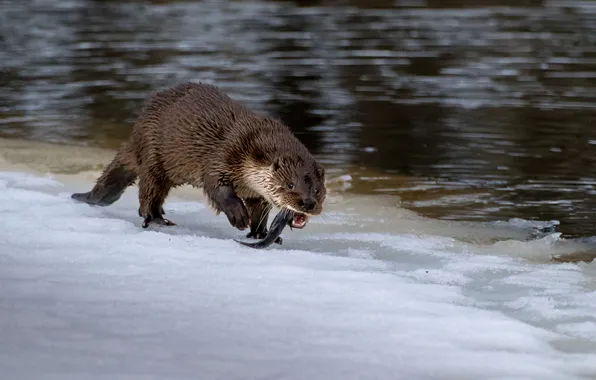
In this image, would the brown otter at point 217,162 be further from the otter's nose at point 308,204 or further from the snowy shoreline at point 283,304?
the snowy shoreline at point 283,304

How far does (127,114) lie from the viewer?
11.1 meters

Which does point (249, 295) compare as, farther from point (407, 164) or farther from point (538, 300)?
point (407, 164)

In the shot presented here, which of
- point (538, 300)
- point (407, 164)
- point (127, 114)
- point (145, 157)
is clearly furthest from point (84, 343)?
point (127, 114)

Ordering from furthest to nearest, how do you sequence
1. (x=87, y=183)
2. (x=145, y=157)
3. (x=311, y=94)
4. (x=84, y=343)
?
1. (x=311, y=94)
2. (x=87, y=183)
3. (x=145, y=157)
4. (x=84, y=343)

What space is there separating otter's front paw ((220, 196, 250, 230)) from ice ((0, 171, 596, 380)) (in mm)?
107

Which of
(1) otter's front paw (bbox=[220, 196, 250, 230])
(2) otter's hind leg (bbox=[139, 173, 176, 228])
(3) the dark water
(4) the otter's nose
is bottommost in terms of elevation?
(3) the dark water

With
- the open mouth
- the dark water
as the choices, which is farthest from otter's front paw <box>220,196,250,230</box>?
the dark water

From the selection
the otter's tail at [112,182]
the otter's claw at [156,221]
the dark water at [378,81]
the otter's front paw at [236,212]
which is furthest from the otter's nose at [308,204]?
the dark water at [378,81]

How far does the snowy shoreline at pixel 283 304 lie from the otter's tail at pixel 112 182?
1.08 feet

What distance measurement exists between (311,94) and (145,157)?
241 inches

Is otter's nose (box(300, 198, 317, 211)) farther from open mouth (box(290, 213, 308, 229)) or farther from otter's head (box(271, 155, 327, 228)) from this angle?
open mouth (box(290, 213, 308, 229))

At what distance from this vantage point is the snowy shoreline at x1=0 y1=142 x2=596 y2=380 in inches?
157

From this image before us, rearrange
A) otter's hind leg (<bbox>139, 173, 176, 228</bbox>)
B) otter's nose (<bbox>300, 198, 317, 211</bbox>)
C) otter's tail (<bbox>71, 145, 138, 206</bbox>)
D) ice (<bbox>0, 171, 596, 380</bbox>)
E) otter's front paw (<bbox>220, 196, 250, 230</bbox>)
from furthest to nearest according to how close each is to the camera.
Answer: otter's tail (<bbox>71, 145, 138, 206</bbox>) → otter's hind leg (<bbox>139, 173, 176, 228</bbox>) → otter's front paw (<bbox>220, 196, 250, 230</bbox>) → otter's nose (<bbox>300, 198, 317, 211</bbox>) → ice (<bbox>0, 171, 596, 380</bbox>)

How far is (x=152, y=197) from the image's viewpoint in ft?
21.1
